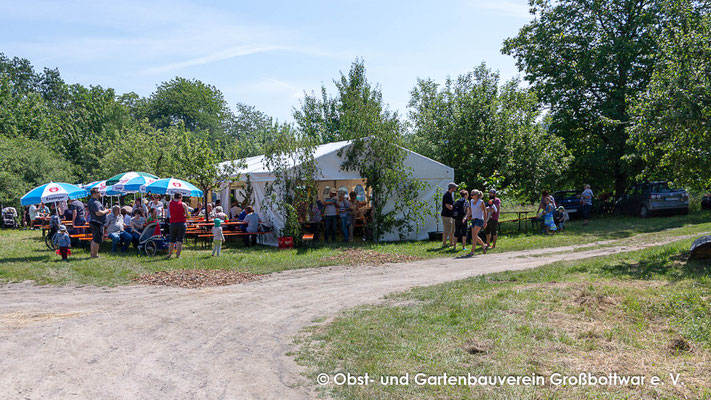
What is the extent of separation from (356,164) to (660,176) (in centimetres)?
1372

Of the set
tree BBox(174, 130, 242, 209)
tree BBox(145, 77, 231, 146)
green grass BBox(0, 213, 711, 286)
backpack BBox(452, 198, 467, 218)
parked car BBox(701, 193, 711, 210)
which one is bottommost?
green grass BBox(0, 213, 711, 286)

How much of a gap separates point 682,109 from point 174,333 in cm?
955

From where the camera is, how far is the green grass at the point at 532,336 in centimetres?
455

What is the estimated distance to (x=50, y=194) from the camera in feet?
46.5

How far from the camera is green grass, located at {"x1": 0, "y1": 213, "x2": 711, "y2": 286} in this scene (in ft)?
36.1

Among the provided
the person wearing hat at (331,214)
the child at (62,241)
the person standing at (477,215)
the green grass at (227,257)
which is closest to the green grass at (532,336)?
the person standing at (477,215)

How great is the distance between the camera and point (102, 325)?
A: 6.88 metres

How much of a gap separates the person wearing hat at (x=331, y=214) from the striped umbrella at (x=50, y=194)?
23.8 feet

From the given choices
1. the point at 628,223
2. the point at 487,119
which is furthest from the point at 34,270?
the point at 628,223

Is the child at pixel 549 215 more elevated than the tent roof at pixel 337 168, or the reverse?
the tent roof at pixel 337 168

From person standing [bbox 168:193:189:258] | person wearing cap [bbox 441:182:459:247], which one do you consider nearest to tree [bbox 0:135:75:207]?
person standing [bbox 168:193:189:258]

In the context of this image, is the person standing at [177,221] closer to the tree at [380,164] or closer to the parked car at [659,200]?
the tree at [380,164]

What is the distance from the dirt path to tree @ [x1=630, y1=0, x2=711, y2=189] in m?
3.64

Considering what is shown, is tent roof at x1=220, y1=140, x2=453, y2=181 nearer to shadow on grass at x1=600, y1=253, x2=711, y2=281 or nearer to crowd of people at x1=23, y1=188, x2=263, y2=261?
crowd of people at x1=23, y1=188, x2=263, y2=261
